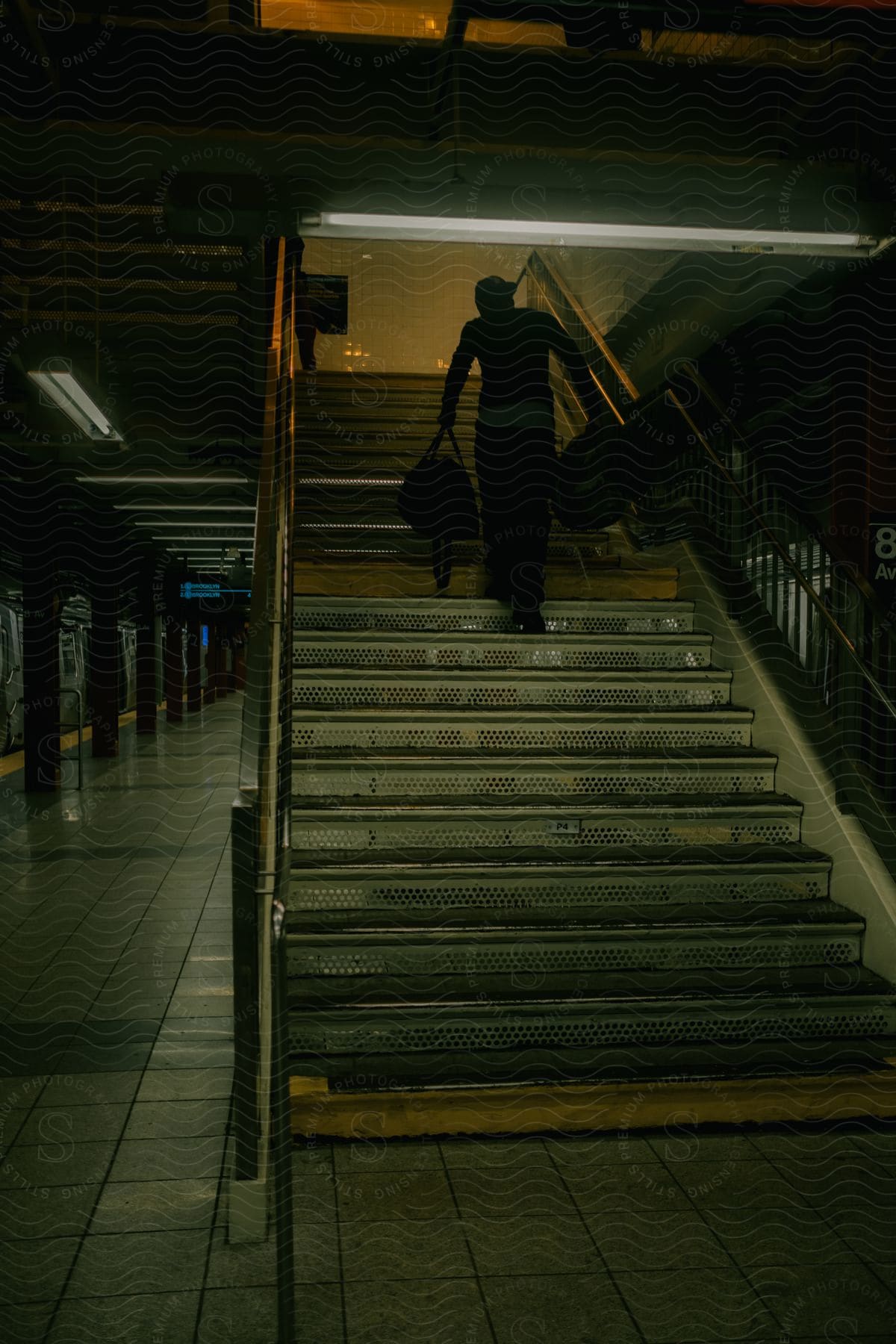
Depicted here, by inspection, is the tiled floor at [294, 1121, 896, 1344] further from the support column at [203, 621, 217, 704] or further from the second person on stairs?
the support column at [203, 621, 217, 704]

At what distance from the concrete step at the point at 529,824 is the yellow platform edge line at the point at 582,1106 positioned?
849 millimetres

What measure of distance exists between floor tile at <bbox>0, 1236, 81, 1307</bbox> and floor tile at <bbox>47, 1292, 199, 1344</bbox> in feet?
0.26

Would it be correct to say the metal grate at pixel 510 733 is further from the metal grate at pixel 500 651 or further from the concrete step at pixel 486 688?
the metal grate at pixel 500 651

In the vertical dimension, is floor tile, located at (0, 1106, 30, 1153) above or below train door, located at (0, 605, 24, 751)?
below

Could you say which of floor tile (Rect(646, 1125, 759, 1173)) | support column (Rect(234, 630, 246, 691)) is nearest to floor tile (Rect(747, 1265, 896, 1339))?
floor tile (Rect(646, 1125, 759, 1173))

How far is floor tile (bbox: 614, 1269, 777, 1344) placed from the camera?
86.0 inches

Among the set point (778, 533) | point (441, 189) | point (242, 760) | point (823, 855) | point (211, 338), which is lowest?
point (823, 855)

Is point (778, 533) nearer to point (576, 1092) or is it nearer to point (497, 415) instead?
point (497, 415)

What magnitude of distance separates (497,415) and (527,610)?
0.93 metres

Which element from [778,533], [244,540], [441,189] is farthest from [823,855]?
[244,540]

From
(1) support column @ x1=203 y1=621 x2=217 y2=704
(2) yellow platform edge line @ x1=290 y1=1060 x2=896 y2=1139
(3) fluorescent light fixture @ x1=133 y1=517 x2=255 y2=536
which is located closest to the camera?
(2) yellow platform edge line @ x1=290 y1=1060 x2=896 y2=1139

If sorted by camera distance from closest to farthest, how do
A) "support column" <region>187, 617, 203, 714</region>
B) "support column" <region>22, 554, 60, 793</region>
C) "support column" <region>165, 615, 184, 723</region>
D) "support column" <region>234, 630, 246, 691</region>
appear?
"support column" <region>22, 554, 60, 793</region>, "support column" <region>165, 615, 184, 723</region>, "support column" <region>187, 617, 203, 714</region>, "support column" <region>234, 630, 246, 691</region>

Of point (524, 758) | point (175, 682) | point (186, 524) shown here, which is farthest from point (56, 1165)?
point (175, 682)

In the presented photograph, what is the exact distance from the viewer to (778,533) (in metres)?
5.20
